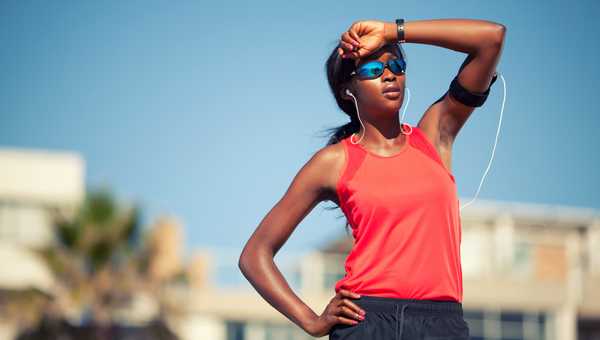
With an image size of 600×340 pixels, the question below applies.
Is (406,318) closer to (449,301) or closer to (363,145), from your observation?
(449,301)

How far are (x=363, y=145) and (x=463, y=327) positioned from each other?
772 millimetres

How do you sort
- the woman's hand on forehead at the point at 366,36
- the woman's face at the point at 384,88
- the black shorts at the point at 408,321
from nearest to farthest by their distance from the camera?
1. the black shorts at the point at 408,321
2. the woman's hand on forehead at the point at 366,36
3. the woman's face at the point at 384,88

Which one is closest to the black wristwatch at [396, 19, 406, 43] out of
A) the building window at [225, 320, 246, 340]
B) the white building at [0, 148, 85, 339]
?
the building window at [225, 320, 246, 340]

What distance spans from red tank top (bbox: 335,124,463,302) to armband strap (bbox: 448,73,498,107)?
0.28 m

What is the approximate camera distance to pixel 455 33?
4012mm

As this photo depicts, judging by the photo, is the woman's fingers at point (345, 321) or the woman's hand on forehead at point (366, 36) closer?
the woman's fingers at point (345, 321)

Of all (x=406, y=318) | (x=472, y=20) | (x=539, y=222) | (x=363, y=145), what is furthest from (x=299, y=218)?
(x=539, y=222)

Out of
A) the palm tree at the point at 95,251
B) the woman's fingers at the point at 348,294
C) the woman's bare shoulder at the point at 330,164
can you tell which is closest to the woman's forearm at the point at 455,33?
the woman's bare shoulder at the point at 330,164

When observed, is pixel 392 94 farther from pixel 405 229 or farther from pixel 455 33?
pixel 405 229

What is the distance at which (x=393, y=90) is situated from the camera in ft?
13.5

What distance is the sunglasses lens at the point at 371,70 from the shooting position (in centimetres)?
411

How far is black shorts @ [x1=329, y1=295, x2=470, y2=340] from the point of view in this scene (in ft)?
12.5

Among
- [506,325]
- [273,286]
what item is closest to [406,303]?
[273,286]

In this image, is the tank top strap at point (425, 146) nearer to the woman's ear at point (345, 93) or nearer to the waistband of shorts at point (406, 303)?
the woman's ear at point (345, 93)
